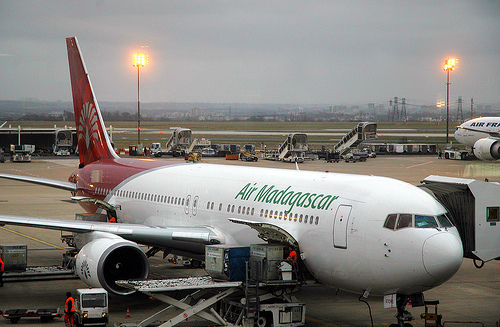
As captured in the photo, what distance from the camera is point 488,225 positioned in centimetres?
1791

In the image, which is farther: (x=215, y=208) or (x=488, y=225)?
(x=215, y=208)

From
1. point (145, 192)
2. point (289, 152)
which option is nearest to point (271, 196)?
point (145, 192)

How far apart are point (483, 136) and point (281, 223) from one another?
187 ft

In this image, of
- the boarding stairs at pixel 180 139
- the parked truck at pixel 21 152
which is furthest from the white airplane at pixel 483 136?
the parked truck at pixel 21 152

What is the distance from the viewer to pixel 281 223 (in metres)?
17.6

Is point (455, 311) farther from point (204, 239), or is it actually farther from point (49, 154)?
point (49, 154)

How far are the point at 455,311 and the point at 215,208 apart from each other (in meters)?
8.28

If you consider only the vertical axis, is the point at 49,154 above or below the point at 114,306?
above

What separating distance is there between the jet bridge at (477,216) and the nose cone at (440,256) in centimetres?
356

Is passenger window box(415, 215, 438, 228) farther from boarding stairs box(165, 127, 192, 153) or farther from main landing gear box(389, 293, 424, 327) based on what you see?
boarding stairs box(165, 127, 192, 153)

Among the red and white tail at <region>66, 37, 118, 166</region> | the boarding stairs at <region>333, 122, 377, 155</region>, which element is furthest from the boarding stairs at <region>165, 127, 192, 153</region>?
the red and white tail at <region>66, 37, 118, 166</region>

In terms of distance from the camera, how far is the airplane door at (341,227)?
51.5ft

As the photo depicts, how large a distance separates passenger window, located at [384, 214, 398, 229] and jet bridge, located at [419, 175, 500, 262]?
3.86 meters

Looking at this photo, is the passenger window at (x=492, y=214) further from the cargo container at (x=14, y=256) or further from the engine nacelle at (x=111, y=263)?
the cargo container at (x=14, y=256)
